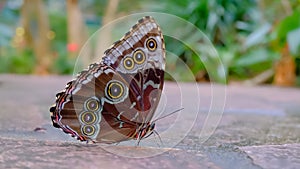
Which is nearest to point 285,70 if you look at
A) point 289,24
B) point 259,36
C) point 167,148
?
point 259,36

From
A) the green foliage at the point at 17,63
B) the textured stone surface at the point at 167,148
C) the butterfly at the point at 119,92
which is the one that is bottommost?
the textured stone surface at the point at 167,148

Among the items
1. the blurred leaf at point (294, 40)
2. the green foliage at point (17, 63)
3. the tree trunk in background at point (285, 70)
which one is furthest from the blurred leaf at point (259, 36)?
the green foliage at point (17, 63)

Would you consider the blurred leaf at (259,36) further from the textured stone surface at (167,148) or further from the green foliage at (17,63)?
the green foliage at (17,63)

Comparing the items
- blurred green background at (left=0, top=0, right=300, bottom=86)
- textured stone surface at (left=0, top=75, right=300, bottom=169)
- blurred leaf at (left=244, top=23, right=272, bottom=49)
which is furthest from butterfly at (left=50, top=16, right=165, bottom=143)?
blurred leaf at (left=244, top=23, right=272, bottom=49)

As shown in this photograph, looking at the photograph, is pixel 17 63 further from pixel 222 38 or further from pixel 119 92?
pixel 119 92

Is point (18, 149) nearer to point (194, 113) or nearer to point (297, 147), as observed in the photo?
point (297, 147)
